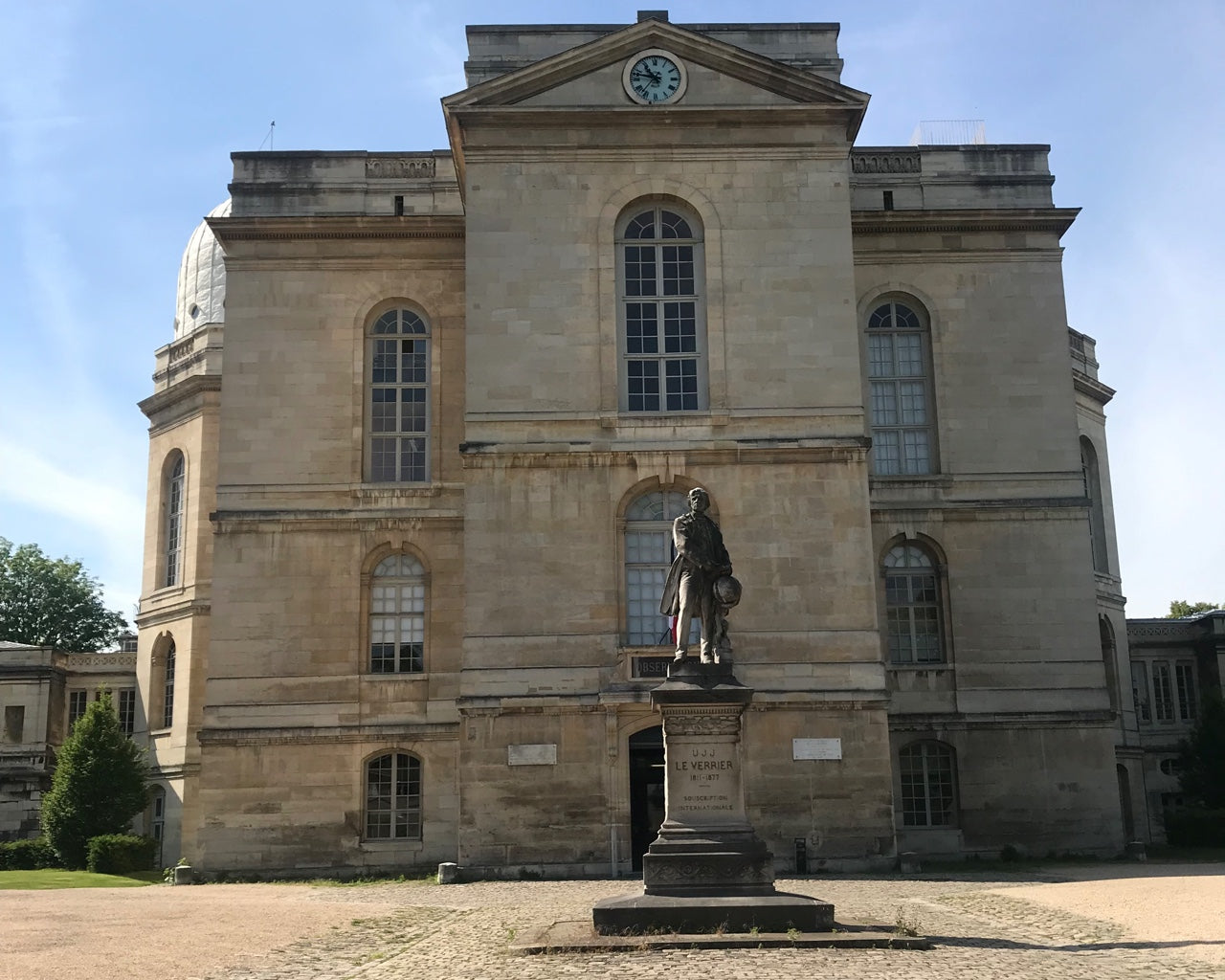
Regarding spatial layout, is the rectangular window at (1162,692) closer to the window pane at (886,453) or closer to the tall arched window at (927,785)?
the tall arched window at (927,785)

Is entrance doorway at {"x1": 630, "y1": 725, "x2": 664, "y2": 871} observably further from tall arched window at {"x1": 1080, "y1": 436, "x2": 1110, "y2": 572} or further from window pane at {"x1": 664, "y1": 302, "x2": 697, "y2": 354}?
tall arched window at {"x1": 1080, "y1": 436, "x2": 1110, "y2": 572}

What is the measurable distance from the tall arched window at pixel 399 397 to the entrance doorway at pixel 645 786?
9017 millimetres

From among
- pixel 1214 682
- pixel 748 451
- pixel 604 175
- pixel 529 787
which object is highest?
pixel 604 175

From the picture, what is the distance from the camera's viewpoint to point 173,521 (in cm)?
4622

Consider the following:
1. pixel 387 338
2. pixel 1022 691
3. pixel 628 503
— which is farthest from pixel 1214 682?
pixel 387 338

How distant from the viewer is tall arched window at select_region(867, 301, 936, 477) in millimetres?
37344

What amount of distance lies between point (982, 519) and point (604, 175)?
40.8 ft

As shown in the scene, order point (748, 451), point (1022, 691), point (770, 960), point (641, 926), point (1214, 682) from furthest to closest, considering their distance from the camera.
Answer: point (1214, 682), point (1022, 691), point (748, 451), point (641, 926), point (770, 960)

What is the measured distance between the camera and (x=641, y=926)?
17.2 metres

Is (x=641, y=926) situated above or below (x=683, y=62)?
below

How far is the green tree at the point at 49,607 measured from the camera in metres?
70.4

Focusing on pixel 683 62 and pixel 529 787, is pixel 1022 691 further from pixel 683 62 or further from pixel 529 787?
pixel 683 62

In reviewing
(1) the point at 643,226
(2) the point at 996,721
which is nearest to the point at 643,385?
(1) the point at 643,226

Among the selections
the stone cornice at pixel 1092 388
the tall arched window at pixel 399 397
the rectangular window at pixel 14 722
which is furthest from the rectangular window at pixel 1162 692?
the rectangular window at pixel 14 722
